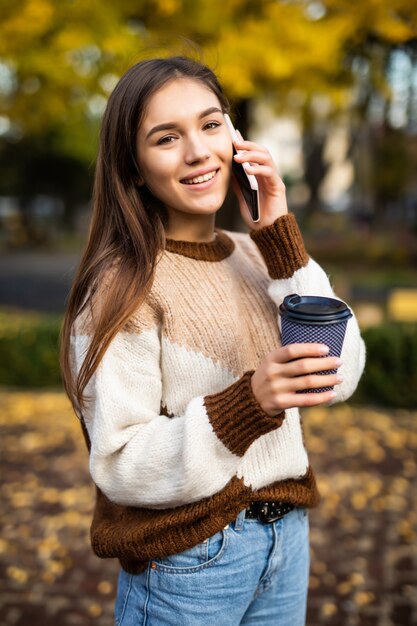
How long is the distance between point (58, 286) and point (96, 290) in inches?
481

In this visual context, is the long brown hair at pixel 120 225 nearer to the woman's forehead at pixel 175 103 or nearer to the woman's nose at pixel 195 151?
the woman's forehead at pixel 175 103

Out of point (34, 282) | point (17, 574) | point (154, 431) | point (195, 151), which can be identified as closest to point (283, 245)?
point (195, 151)

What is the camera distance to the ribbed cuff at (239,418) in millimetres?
1249

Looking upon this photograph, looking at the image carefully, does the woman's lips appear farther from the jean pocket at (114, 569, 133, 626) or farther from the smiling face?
the jean pocket at (114, 569, 133, 626)

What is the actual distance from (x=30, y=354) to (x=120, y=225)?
5011 mm

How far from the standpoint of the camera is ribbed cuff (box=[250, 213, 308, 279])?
59.6 inches

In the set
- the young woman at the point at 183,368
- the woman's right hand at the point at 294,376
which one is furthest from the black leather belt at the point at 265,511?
the woman's right hand at the point at 294,376

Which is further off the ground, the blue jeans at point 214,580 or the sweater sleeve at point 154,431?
the sweater sleeve at point 154,431

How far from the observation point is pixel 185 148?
144 cm

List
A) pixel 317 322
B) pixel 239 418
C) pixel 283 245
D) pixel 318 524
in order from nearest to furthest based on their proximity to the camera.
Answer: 1. pixel 317 322
2. pixel 239 418
3. pixel 283 245
4. pixel 318 524

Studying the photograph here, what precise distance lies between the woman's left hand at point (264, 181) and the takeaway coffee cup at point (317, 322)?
0.38 meters

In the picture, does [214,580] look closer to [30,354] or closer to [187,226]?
[187,226]

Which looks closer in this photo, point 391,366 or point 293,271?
point 293,271

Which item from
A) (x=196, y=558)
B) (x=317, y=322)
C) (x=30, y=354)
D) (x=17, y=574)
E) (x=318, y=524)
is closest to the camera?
(x=317, y=322)
